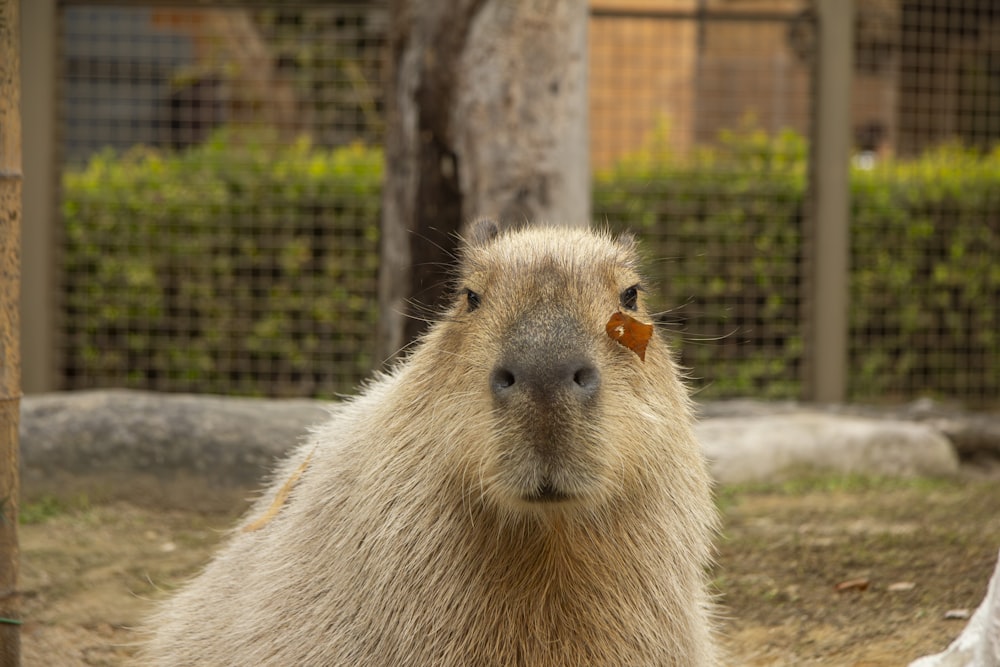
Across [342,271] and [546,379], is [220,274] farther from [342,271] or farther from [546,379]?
[546,379]

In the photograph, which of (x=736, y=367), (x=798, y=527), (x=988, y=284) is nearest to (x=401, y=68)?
(x=798, y=527)

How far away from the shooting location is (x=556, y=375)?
2.00 metres

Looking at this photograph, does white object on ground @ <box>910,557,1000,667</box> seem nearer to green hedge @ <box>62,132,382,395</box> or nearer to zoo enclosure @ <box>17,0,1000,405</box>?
zoo enclosure @ <box>17,0,1000,405</box>

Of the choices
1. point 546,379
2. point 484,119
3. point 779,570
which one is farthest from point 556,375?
point 484,119

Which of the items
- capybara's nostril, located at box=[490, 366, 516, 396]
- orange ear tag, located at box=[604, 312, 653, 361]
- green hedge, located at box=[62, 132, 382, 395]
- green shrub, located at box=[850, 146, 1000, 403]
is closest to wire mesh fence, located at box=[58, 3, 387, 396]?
green hedge, located at box=[62, 132, 382, 395]

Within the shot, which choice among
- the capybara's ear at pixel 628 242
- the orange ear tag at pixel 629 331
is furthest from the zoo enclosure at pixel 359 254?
the orange ear tag at pixel 629 331

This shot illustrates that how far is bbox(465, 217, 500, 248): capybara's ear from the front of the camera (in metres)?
2.73

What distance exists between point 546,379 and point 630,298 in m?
0.55

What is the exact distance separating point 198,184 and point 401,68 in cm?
299

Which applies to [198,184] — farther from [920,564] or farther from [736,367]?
[920,564]

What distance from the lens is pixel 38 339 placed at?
6629 millimetres

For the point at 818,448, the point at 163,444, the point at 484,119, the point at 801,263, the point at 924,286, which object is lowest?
the point at 818,448

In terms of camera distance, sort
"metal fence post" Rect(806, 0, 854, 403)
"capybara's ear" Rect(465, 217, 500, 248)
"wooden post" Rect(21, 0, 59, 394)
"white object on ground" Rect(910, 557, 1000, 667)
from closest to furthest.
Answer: "white object on ground" Rect(910, 557, 1000, 667)
"capybara's ear" Rect(465, 217, 500, 248)
"wooden post" Rect(21, 0, 59, 394)
"metal fence post" Rect(806, 0, 854, 403)

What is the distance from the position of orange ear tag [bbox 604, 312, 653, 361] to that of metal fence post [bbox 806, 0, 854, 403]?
5039 mm
